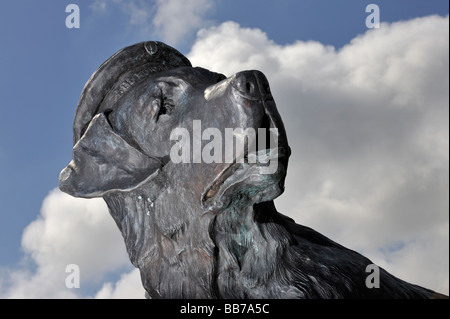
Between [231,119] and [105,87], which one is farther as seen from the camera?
[105,87]

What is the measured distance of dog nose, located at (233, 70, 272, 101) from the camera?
3.63 m

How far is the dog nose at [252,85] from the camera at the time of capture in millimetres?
3635

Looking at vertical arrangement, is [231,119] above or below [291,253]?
above

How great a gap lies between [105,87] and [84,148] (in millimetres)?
349

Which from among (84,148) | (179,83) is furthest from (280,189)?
(84,148)

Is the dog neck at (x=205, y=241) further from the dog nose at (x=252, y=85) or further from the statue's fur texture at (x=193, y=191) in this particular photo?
the dog nose at (x=252, y=85)

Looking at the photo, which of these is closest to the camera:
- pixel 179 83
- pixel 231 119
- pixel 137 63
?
pixel 231 119

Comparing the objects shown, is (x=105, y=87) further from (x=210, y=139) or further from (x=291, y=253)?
(x=291, y=253)

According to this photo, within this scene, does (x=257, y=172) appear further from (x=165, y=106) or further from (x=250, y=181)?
(x=165, y=106)

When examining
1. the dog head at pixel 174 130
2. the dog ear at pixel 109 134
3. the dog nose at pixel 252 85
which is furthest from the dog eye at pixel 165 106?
the dog nose at pixel 252 85

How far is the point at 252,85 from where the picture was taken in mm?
3658

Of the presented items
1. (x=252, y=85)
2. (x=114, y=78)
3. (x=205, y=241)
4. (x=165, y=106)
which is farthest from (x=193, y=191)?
(x=114, y=78)

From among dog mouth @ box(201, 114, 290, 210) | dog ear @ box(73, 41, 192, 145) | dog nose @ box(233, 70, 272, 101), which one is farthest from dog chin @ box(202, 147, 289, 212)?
dog ear @ box(73, 41, 192, 145)

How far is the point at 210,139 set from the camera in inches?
146
